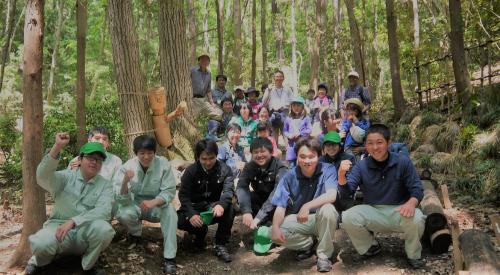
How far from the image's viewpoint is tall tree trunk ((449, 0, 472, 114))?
→ 989cm

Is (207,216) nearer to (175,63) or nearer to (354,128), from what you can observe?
(354,128)

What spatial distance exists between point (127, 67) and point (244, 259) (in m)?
3.53

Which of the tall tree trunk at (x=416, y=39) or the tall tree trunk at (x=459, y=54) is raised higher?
the tall tree trunk at (x=416, y=39)

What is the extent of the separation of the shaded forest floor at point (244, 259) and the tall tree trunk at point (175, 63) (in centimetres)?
281

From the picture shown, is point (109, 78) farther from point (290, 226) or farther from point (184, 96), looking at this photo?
point (290, 226)

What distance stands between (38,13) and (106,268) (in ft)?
8.61

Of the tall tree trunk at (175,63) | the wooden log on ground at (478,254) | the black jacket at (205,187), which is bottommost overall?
the wooden log on ground at (478,254)

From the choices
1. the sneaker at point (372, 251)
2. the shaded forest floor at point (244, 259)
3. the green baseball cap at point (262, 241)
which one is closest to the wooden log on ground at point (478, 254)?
the shaded forest floor at point (244, 259)

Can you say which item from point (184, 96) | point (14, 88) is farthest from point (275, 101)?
point (14, 88)

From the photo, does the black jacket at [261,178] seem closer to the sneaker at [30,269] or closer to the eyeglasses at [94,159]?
the eyeglasses at [94,159]

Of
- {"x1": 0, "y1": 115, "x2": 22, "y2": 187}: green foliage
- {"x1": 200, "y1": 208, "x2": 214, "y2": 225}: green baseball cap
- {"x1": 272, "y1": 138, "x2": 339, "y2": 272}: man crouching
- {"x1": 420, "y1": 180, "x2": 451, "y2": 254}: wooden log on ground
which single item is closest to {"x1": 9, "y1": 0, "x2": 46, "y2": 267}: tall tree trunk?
{"x1": 200, "y1": 208, "x2": 214, "y2": 225}: green baseball cap

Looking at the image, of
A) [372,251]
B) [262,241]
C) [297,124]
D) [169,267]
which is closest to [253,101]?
[297,124]

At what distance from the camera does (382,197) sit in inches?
183

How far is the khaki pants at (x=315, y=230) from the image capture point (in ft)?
15.1
